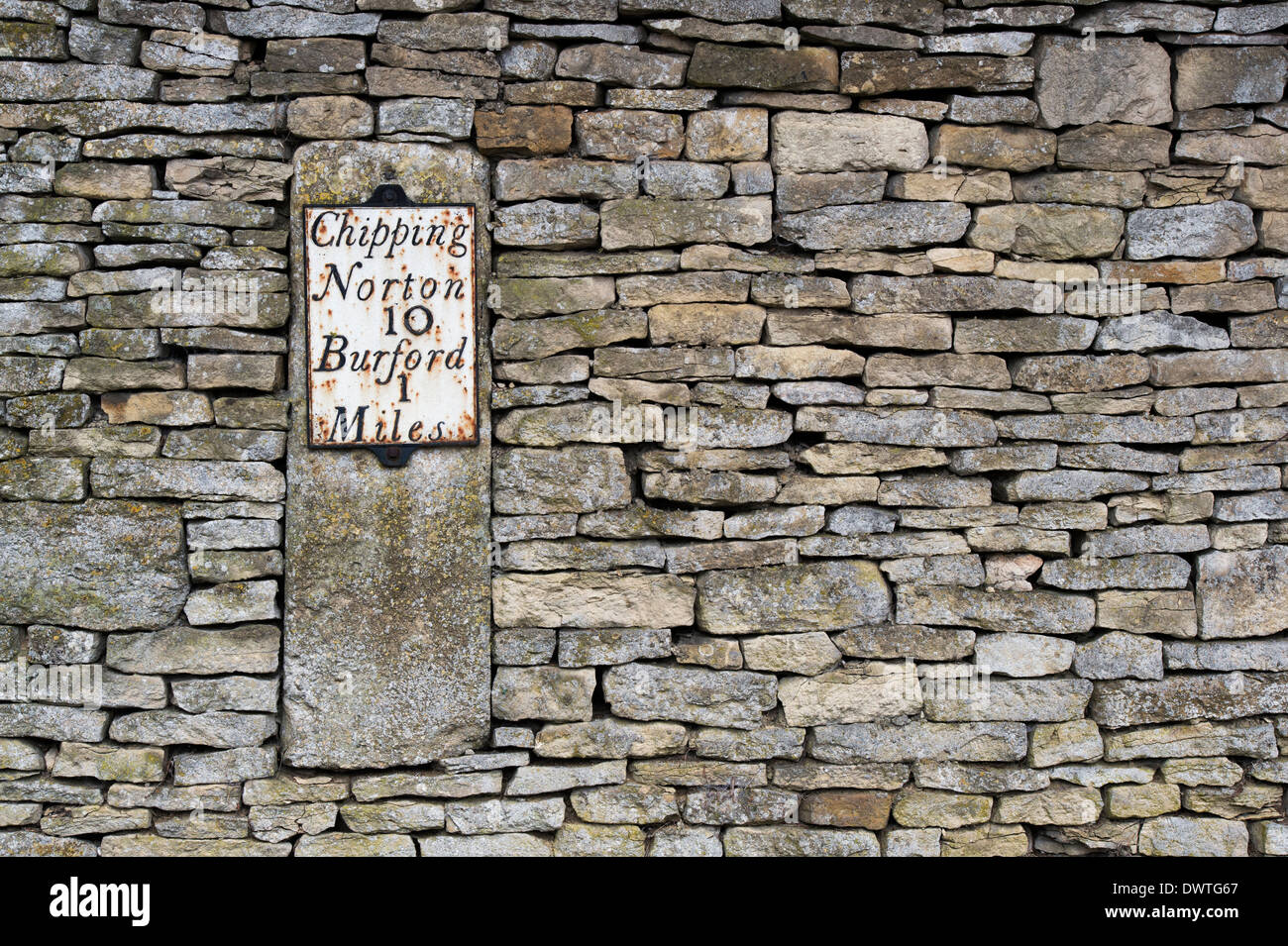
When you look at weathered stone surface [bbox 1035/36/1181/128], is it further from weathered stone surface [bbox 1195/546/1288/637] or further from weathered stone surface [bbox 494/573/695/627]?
weathered stone surface [bbox 494/573/695/627]

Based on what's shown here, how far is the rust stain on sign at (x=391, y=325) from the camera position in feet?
10.1

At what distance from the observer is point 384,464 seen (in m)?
3.08

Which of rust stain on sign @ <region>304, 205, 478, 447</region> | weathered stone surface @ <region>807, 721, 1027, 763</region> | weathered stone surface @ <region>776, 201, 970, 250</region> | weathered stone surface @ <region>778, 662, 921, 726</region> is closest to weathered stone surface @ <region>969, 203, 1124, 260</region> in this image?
weathered stone surface @ <region>776, 201, 970, 250</region>

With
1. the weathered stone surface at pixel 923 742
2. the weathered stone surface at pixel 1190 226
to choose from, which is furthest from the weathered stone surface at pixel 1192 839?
the weathered stone surface at pixel 1190 226

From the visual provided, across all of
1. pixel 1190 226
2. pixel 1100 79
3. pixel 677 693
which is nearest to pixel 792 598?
pixel 677 693

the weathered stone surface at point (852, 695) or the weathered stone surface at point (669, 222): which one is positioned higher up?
the weathered stone surface at point (669, 222)

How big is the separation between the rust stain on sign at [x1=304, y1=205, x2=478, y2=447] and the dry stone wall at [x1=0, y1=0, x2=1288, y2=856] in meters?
0.13

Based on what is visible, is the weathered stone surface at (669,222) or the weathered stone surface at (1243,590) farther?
the weathered stone surface at (1243,590)

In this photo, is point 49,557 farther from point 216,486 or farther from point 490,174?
point 490,174

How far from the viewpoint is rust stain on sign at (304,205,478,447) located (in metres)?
3.08

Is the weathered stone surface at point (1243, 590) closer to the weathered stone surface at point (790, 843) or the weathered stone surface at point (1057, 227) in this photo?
the weathered stone surface at point (1057, 227)

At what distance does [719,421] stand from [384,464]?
1.08m

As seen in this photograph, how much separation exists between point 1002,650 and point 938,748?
389 mm

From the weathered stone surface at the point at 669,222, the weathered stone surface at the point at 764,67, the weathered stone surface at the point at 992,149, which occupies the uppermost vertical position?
A: the weathered stone surface at the point at 764,67
